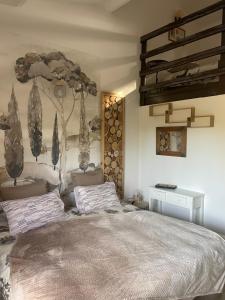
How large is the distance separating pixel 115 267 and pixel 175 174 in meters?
2.05

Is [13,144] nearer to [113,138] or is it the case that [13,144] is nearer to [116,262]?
[113,138]

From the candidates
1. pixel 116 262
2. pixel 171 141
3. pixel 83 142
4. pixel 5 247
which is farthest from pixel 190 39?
pixel 5 247

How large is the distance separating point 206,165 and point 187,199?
1.51 feet

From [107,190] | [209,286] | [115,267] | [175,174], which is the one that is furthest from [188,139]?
[115,267]

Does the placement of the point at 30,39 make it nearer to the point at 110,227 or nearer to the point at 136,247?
the point at 110,227

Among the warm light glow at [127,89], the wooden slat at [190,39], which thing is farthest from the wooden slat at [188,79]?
the wooden slat at [190,39]

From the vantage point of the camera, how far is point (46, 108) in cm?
291

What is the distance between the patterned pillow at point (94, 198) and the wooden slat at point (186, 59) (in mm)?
1739

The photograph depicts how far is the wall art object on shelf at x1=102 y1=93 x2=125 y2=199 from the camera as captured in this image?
3446mm

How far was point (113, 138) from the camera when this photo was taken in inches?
139

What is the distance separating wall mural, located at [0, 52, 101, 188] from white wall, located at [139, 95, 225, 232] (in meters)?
1.04

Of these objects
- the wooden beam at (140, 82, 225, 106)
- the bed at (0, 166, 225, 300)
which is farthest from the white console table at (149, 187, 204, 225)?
the wooden beam at (140, 82, 225, 106)

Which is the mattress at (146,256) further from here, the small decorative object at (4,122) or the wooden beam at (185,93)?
the wooden beam at (185,93)

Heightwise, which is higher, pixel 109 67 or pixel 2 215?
pixel 109 67
